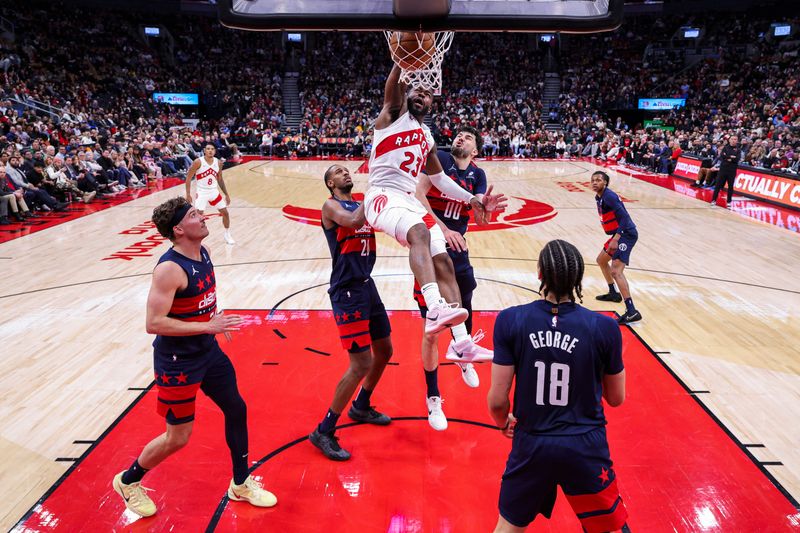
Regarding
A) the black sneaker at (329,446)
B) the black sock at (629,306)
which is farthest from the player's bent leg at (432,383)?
the black sock at (629,306)

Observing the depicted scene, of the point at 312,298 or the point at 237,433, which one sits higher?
the point at 237,433

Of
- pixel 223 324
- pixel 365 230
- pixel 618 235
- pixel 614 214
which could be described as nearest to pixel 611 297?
pixel 618 235

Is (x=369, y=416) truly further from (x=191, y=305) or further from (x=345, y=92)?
(x=345, y=92)

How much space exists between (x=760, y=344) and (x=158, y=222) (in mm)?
5998

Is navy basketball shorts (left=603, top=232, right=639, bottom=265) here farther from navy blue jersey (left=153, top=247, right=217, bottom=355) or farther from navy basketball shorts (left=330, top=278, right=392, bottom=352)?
navy blue jersey (left=153, top=247, right=217, bottom=355)

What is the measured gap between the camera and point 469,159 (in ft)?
17.5

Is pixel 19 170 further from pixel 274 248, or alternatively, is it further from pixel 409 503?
pixel 409 503

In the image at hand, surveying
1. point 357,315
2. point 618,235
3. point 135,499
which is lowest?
point 135,499

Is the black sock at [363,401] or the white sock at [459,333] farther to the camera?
the black sock at [363,401]

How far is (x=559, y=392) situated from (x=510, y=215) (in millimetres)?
Result: 11380

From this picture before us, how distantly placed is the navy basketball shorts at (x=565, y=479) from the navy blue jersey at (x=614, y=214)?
496 centimetres

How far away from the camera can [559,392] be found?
2508mm

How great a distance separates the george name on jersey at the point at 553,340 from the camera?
8.06 ft

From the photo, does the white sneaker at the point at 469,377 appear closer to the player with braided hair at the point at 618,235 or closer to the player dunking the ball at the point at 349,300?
the player dunking the ball at the point at 349,300
